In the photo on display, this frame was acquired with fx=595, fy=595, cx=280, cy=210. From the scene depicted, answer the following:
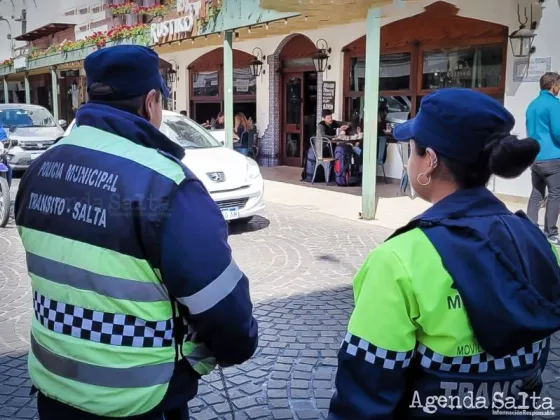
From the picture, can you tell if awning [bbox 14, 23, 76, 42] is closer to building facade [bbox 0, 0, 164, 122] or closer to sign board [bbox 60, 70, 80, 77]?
building facade [bbox 0, 0, 164, 122]

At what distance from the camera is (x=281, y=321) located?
185 inches

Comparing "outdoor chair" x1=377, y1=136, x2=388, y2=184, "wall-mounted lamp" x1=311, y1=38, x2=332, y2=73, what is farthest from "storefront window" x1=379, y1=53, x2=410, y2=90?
"wall-mounted lamp" x1=311, y1=38, x2=332, y2=73

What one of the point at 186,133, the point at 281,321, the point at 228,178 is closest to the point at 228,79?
the point at 186,133

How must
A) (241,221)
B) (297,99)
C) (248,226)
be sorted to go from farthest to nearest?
(297,99) → (241,221) → (248,226)

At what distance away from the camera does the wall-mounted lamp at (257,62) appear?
15516 mm

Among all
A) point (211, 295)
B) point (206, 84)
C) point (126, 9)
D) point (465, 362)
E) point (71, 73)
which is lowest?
point (465, 362)

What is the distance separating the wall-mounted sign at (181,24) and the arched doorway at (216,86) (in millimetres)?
3224

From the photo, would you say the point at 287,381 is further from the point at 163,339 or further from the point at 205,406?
the point at 163,339

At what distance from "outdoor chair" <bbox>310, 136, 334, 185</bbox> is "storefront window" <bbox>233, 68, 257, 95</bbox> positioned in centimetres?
461

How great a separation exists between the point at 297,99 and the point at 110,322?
Result: 45.4ft

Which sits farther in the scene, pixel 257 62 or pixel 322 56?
pixel 257 62

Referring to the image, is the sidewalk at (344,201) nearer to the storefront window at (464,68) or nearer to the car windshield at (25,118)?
the storefront window at (464,68)

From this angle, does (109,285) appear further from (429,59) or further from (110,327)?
(429,59)

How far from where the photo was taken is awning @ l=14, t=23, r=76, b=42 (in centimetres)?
2819
